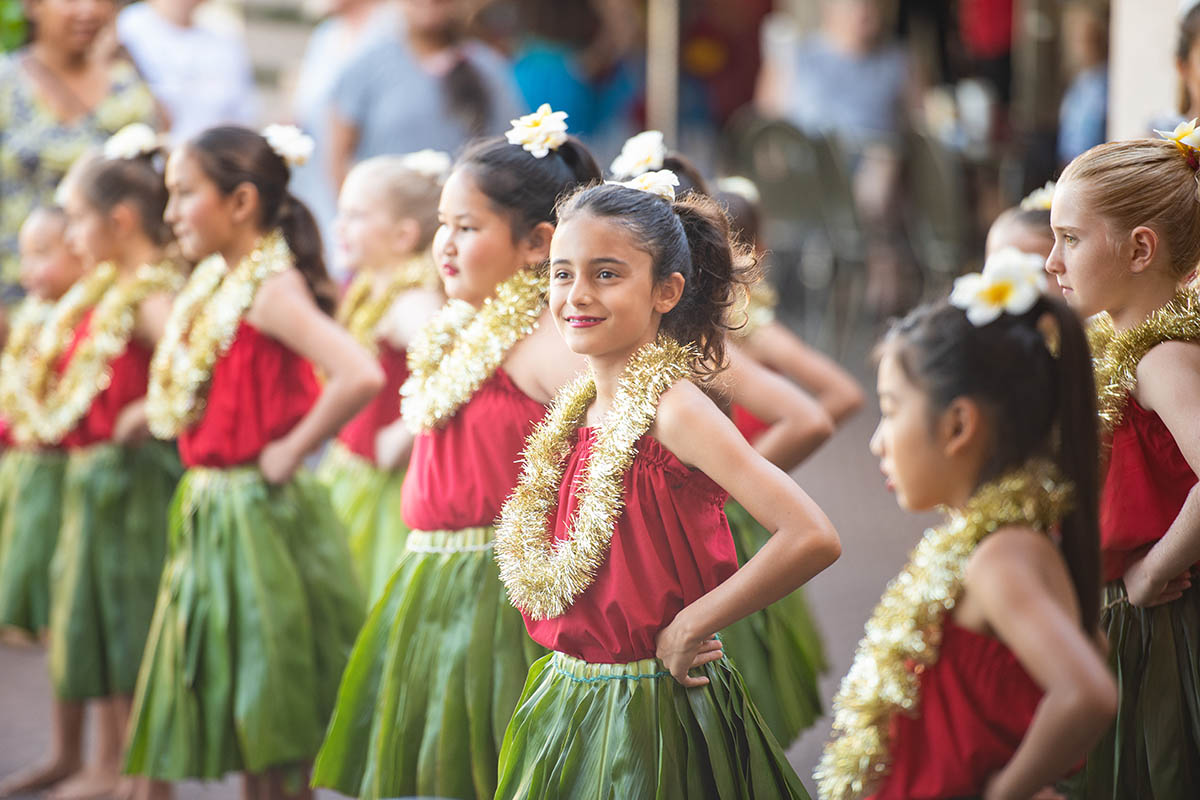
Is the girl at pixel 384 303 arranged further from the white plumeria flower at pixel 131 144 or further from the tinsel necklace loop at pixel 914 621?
the tinsel necklace loop at pixel 914 621

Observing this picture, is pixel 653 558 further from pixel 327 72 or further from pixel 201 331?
pixel 327 72

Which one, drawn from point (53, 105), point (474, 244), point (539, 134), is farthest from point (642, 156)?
point (53, 105)

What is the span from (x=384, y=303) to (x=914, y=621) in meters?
2.09

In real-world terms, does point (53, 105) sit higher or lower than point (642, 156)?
higher

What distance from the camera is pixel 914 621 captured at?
1.74 meters

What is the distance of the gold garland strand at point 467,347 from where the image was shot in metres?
2.56

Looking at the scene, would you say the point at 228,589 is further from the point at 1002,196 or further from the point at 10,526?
the point at 1002,196

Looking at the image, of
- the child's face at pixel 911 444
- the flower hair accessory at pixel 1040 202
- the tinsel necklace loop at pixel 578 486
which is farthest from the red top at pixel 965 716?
the flower hair accessory at pixel 1040 202

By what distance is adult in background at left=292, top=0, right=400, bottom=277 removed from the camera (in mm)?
6078

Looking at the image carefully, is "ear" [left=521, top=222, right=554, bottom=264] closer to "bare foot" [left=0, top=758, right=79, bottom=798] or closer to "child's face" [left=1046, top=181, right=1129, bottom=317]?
"child's face" [left=1046, top=181, right=1129, bottom=317]

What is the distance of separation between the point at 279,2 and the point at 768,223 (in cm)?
425

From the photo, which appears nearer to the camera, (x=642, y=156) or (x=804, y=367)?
(x=642, y=156)

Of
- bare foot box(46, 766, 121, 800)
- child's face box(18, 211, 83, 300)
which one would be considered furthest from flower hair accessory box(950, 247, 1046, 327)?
child's face box(18, 211, 83, 300)

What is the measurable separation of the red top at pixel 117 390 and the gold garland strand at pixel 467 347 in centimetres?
111
